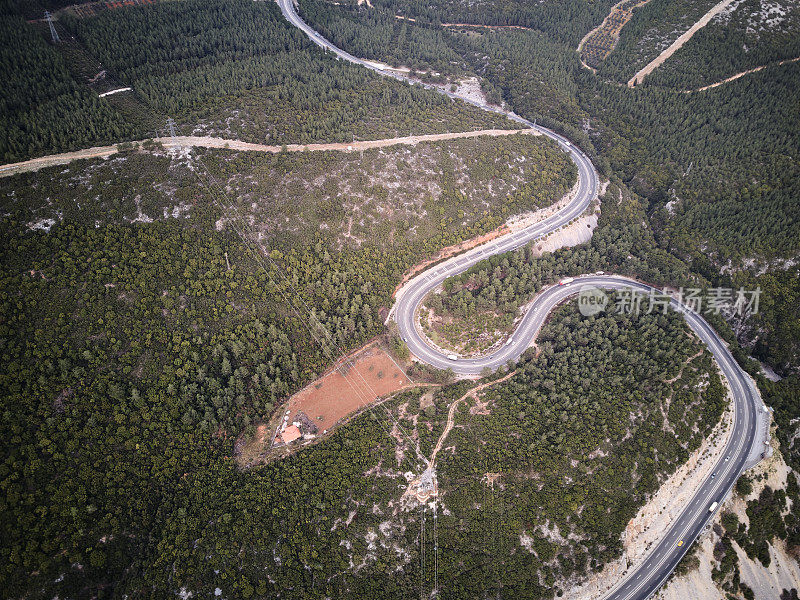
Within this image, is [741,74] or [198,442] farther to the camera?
[741,74]

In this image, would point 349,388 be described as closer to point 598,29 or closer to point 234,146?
point 234,146

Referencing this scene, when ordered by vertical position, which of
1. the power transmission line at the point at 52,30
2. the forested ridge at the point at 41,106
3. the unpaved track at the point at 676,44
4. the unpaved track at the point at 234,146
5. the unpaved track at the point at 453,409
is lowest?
the unpaved track at the point at 453,409

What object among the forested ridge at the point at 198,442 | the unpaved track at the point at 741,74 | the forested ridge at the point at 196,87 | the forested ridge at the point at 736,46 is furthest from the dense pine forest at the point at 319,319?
the forested ridge at the point at 736,46

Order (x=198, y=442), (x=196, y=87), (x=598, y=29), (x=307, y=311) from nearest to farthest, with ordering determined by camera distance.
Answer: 1. (x=198, y=442)
2. (x=307, y=311)
3. (x=196, y=87)
4. (x=598, y=29)

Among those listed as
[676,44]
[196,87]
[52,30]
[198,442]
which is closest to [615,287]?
[198,442]

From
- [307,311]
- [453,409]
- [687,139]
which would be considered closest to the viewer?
[453,409]

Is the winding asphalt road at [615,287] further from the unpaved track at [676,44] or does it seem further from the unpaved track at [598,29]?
the unpaved track at [598,29]
